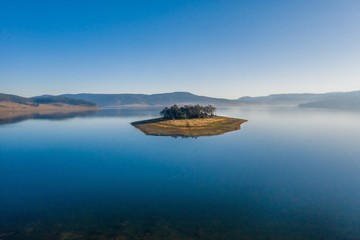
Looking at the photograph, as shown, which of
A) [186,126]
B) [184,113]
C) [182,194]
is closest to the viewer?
[182,194]

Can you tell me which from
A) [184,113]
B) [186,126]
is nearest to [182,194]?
[186,126]

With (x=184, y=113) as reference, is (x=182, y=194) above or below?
below

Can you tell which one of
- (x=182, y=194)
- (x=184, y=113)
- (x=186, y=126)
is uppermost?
(x=184, y=113)

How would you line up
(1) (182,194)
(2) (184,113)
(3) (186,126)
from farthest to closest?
(2) (184,113) → (3) (186,126) → (1) (182,194)

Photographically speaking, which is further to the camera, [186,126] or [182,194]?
[186,126]

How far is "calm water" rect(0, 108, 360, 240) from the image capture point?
2264 centimetres

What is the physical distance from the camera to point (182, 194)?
Answer: 101ft

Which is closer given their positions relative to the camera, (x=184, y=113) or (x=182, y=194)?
(x=182, y=194)

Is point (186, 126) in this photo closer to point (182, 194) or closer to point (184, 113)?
point (184, 113)

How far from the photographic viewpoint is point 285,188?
Result: 106 ft

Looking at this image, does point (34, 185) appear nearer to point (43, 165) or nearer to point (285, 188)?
point (43, 165)

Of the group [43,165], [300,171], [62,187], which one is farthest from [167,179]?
[43,165]

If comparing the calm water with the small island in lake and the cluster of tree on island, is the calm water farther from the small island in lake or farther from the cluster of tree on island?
the cluster of tree on island

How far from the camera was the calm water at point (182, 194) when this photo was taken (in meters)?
22.6
